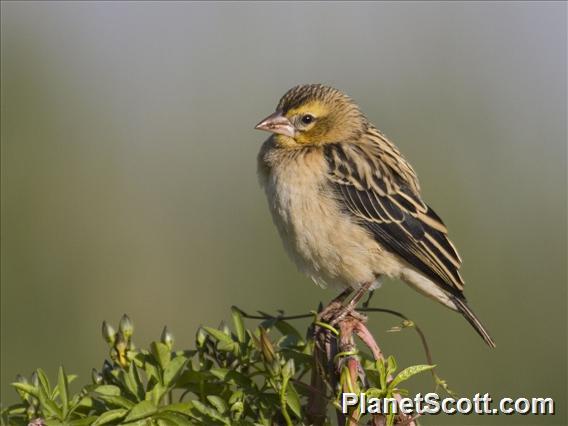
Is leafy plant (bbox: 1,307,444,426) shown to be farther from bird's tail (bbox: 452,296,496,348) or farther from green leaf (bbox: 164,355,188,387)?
bird's tail (bbox: 452,296,496,348)

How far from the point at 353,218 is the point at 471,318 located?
2.22ft

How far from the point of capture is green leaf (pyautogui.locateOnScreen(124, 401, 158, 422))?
2.66 m

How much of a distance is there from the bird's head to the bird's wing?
0.58 feet

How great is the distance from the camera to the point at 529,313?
7.52m

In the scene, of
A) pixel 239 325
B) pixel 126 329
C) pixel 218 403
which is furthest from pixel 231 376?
pixel 126 329

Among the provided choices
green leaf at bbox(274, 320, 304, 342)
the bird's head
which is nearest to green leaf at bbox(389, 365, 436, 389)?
green leaf at bbox(274, 320, 304, 342)

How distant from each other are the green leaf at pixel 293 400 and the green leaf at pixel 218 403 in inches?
6.5

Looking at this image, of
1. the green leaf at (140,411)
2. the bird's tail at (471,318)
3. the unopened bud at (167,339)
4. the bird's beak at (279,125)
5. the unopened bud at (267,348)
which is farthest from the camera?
the bird's beak at (279,125)

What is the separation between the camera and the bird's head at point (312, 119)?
4.94 metres

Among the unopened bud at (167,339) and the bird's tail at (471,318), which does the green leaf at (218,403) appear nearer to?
the unopened bud at (167,339)

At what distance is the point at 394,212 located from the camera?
474 cm

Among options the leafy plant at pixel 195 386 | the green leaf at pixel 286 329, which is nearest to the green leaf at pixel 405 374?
the leafy plant at pixel 195 386

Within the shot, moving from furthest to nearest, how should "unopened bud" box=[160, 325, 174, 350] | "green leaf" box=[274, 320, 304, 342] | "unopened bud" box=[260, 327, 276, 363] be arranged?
1. "green leaf" box=[274, 320, 304, 342]
2. "unopened bud" box=[160, 325, 174, 350]
3. "unopened bud" box=[260, 327, 276, 363]

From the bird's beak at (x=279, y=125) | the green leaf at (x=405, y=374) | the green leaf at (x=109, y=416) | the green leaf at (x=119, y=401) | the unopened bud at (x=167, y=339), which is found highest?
the bird's beak at (x=279, y=125)
